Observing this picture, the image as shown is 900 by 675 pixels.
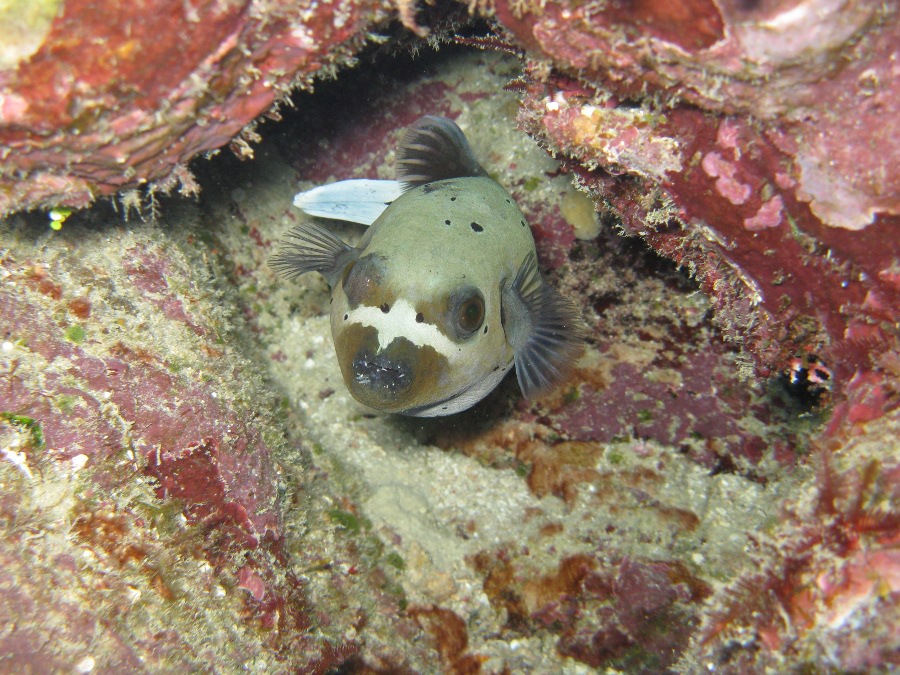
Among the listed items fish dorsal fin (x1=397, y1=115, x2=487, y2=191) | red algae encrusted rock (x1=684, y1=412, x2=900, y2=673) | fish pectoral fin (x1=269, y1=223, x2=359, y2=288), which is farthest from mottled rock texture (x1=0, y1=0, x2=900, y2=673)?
fish pectoral fin (x1=269, y1=223, x2=359, y2=288)

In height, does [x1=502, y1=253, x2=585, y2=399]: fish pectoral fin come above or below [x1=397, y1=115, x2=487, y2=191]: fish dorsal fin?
below

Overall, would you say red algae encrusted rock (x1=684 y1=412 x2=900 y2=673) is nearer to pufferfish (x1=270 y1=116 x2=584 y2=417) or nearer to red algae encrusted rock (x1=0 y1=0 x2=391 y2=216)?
pufferfish (x1=270 y1=116 x2=584 y2=417)

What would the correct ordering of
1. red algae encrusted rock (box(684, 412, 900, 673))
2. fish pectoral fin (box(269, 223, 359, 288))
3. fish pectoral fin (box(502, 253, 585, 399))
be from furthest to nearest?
A: fish pectoral fin (box(269, 223, 359, 288)) → fish pectoral fin (box(502, 253, 585, 399)) → red algae encrusted rock (box(684, 412, 900, 673))

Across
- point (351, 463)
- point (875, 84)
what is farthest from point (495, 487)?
point (875, 84)

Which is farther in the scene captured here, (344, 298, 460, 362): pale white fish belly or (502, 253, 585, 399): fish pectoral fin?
(502, 253, 585, 399): fish pectoral fin

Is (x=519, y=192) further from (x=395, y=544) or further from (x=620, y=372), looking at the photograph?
(x=395, y=544)

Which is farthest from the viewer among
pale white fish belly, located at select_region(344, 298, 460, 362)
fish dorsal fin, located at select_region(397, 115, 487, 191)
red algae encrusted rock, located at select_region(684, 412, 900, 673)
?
fish dorsal fin, located at select_region(397, 115, 487, 191)

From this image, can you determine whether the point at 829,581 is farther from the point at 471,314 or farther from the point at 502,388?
the point at 502,388
